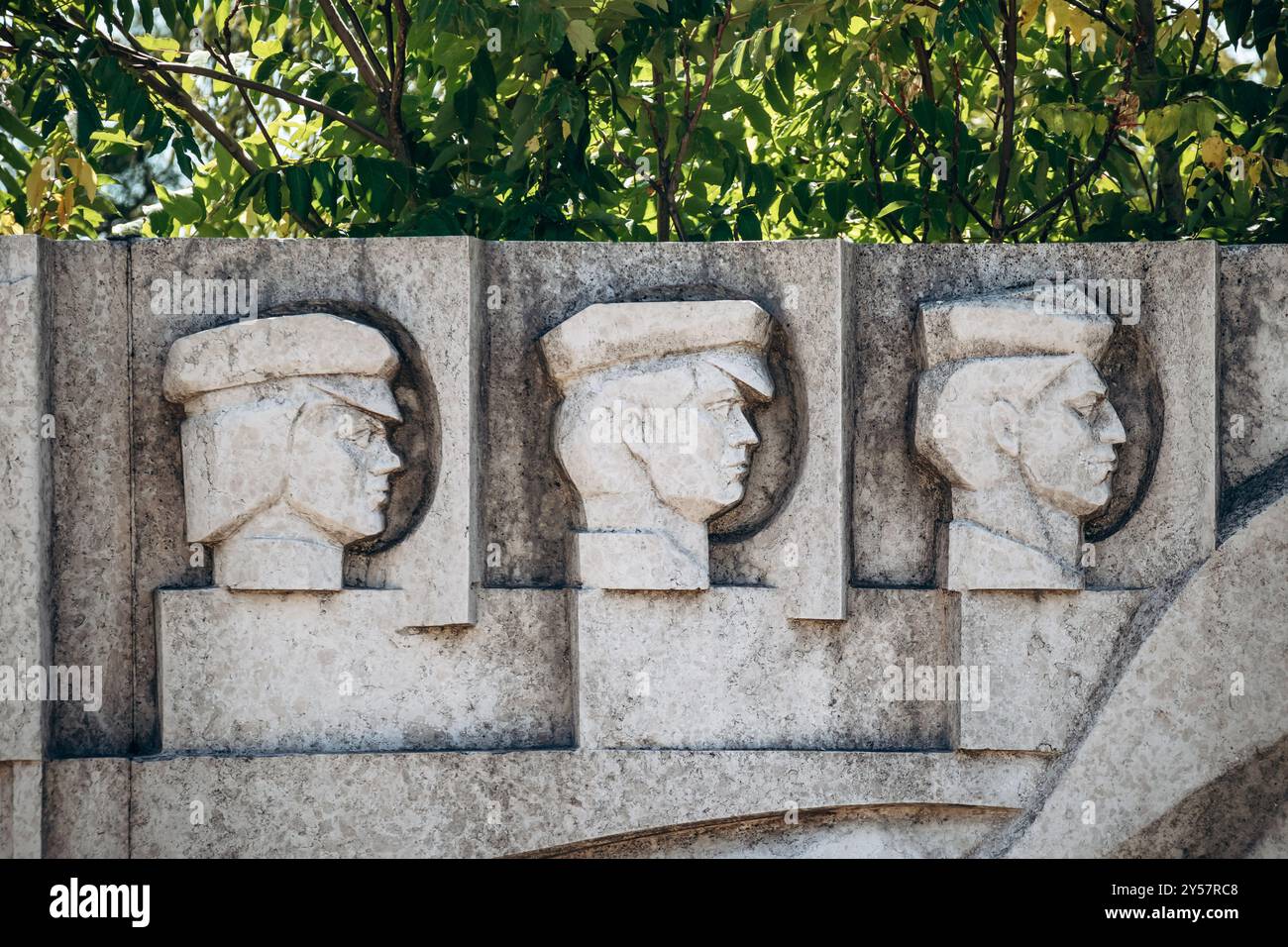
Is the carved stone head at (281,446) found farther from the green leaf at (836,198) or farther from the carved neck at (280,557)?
the green leaf at (836,198)

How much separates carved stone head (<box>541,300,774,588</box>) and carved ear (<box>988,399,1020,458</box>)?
0.73 m

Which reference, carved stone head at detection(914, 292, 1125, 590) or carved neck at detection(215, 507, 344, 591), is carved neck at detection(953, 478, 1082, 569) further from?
carved neck at detection(215, 507, 344, 591)

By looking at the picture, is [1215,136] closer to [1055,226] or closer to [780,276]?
[1055,226]

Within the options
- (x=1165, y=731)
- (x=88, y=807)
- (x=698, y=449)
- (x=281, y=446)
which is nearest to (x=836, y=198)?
(x=698, y=449)

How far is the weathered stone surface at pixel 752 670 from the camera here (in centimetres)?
501

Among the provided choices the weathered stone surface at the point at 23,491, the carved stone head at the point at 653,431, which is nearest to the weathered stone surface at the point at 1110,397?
the carved stone head at the point at 653,431

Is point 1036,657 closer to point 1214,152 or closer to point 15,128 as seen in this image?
point 1214,152

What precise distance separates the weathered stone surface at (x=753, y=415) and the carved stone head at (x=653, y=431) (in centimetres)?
11

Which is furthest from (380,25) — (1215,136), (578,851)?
(578,851)

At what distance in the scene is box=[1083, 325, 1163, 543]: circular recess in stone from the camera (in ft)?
16.8

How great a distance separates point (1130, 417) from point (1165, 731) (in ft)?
3.29

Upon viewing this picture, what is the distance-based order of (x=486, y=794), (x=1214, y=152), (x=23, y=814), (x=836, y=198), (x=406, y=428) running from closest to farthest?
1. (x=23, y=814)
2. (x=486, y=794)
3. (x=406, y=428)
4. (x=1214, y=152)
5. (x=836, y=198)

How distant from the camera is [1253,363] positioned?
520cm

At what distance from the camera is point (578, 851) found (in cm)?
503
